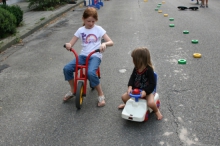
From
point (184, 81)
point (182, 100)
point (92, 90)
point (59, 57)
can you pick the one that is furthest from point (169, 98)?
point (59, 57)

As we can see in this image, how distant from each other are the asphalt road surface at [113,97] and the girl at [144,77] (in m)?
0.29

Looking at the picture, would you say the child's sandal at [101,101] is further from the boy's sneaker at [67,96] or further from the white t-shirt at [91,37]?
the white t-shirt at [91,37]

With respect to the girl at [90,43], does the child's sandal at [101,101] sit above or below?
below

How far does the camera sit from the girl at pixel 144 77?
11.8ft

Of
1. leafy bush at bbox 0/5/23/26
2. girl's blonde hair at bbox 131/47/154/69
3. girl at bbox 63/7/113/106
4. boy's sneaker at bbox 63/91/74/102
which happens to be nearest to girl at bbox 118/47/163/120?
girl's blonde hair at bbox 131/47/154/69

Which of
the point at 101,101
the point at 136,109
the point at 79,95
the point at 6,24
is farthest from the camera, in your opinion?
the point at 6,24

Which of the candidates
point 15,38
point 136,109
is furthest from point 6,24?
point 136,109

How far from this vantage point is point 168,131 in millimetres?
3441

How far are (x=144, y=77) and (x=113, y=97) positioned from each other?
91 centimetres

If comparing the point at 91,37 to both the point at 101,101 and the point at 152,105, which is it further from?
the point at 152,105

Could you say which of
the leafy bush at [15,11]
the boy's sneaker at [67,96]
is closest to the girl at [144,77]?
the boy's sneaker at [67,96]

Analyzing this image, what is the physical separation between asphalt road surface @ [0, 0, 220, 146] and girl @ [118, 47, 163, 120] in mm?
292

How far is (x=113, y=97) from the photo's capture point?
4.46 metres

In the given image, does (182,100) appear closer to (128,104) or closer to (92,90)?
(128,104)
